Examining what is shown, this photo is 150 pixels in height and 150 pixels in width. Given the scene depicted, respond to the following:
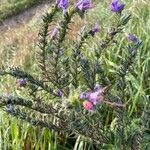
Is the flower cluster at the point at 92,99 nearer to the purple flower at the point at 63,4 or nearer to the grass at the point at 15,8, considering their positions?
the purple flower at the point at 63,4

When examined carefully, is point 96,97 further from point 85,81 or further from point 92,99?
point 85,81

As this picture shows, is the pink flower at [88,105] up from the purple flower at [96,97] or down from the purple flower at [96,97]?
down

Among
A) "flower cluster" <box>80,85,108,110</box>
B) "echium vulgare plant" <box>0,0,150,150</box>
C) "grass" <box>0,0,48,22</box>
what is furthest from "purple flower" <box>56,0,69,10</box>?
"grass" <box>0,0,48,22</box>

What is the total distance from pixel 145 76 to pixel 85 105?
1969 mm

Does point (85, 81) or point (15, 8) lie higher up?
point (15, 8)

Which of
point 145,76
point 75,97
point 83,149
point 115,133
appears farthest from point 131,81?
point 75,97

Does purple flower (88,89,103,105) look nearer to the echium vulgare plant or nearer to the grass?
the echium vulgare plant

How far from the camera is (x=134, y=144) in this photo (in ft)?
10.0

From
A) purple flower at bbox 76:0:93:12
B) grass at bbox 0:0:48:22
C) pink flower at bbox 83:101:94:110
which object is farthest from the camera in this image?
grass at bbox 0:0:48:22

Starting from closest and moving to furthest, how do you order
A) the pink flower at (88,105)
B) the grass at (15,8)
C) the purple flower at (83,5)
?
1. the pink flower at (88,105)
2. the purple flower at (83,5)
3. the grass at (15,8)

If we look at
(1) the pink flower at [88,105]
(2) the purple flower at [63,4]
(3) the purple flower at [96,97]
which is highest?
(2) the purple flower at [63,4]

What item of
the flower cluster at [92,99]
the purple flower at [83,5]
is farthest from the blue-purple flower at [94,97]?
the purple flower at [83,5]

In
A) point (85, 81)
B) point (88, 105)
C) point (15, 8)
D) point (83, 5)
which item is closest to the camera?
point (88, 105)

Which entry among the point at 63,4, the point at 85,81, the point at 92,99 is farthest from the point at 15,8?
the point at 92,99
